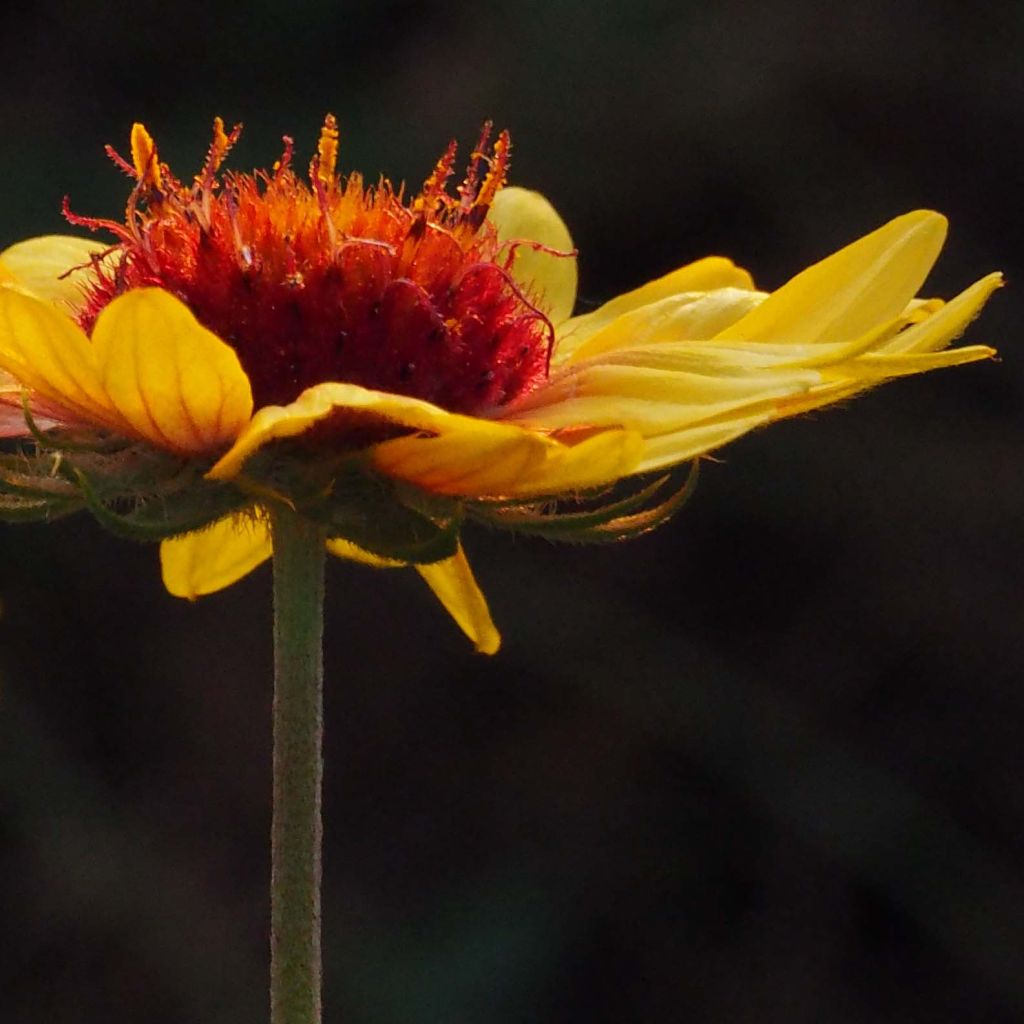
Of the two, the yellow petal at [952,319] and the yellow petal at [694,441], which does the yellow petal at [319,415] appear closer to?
the yellow petal at [694,441]

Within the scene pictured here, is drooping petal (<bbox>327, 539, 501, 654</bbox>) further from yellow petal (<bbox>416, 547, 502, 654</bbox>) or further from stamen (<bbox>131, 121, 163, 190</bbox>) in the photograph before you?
stamen (<bbox>131, 121, 163, 190</bbox>)

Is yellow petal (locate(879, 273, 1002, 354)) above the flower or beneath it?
beneath

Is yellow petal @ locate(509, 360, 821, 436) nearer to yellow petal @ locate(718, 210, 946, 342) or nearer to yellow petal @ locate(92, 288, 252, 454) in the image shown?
yellow petal @ locate(718, 210, 946, 342)

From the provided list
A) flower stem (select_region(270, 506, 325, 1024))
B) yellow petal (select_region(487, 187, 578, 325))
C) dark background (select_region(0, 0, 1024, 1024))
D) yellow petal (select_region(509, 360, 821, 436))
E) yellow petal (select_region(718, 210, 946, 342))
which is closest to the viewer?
flower stem (select_region(270, 506, 325, 1024))

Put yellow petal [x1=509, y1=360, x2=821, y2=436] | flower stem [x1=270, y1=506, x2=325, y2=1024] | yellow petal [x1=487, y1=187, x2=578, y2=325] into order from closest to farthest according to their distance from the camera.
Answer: flower stem [x1=270, y1=506, x2=325, y2=1024] < yellow petal [x1=509, y1=360, x2=821, y2=436] < yellow petal [x1=487, y1=187, x2=578, y2=325]

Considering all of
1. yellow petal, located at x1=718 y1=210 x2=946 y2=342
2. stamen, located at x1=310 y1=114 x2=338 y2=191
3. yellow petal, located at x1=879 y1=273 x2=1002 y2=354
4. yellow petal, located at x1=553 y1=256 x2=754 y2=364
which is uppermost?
stamen, located at x1=310 y1=114 x2=338 y2=191

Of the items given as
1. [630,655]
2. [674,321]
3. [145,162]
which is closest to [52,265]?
[145,162]

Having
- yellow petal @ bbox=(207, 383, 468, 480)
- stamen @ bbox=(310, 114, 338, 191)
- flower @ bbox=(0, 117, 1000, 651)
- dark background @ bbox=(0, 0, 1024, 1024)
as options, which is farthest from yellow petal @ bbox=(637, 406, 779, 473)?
dark background @ bbox=(0, 0, 1024, 1024)

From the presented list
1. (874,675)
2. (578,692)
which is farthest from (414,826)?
(874,675)

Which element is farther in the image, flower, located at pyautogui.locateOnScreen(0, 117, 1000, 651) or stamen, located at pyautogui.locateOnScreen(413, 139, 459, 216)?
stamen, located at pyautogui.locateOnScreen(413, 139, 459, 216)
